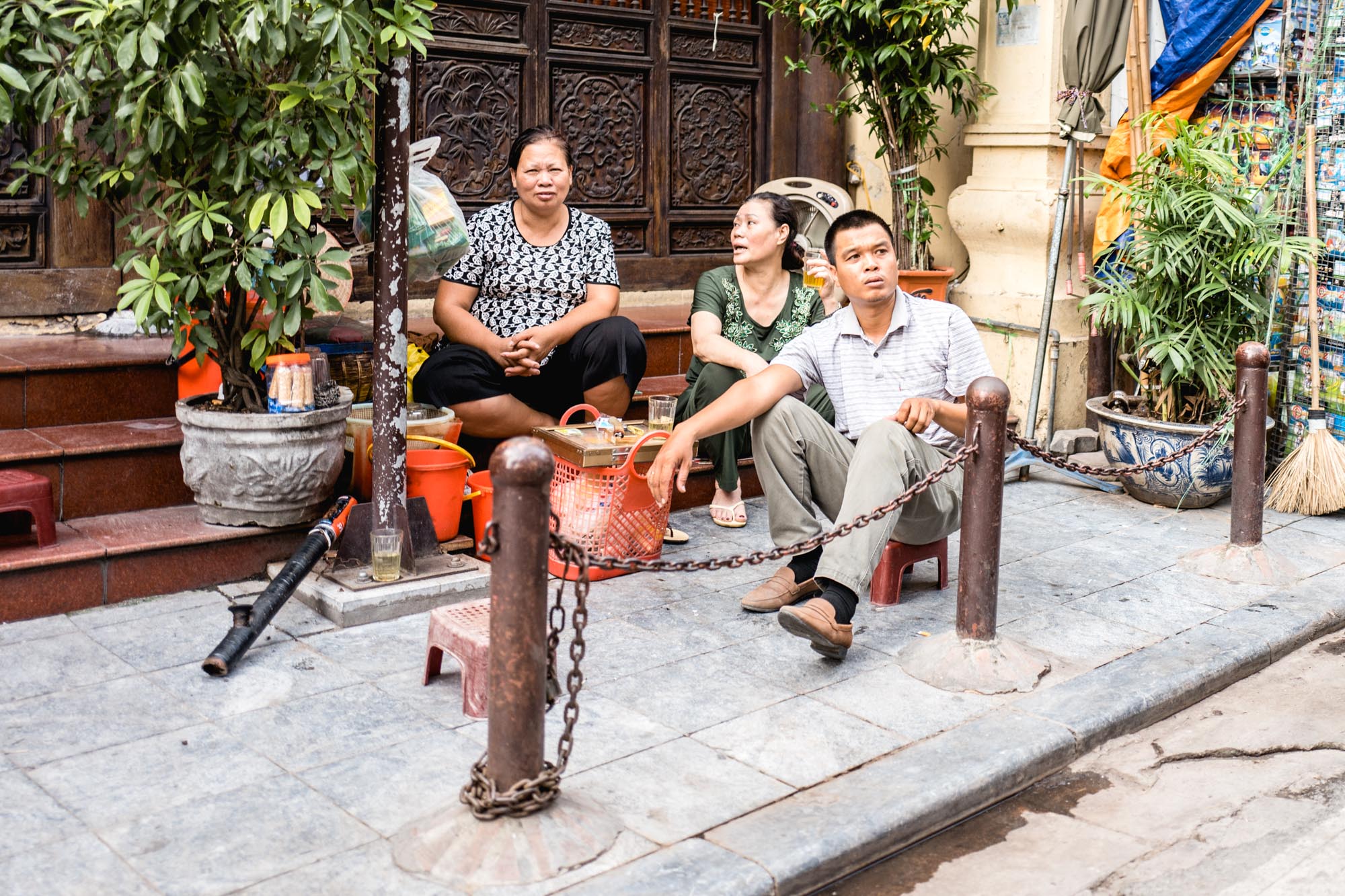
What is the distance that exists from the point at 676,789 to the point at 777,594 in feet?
4.57

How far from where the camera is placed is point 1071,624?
465cm

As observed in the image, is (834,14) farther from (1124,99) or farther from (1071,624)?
(1071,624)

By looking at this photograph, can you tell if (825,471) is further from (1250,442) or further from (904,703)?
(1250,442)

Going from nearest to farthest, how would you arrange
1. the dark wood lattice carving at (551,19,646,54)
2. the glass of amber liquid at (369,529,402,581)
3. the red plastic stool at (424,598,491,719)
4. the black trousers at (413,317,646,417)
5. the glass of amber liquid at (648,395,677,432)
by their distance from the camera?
the red plastic stool at (424,598,491,719), the glass of amber liquid at (369,529,402,581), the glass of amber liquid at (648,395,677,432), the black trousers at (413,317,646,417), the dark wood lattice carving at (551,19,646,54)

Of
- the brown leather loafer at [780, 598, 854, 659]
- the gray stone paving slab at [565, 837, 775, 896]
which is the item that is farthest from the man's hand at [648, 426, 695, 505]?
the gray stone paving slab at [565, 837, 775, 896]

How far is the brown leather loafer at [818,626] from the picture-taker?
3.98 metres

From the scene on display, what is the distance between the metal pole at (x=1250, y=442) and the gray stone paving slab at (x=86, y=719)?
3787 mm

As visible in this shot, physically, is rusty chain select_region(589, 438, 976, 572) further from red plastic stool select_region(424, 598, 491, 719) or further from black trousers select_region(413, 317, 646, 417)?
black trousers select_region(413, 317, 646, 417)

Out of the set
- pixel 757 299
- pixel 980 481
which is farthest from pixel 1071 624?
pixel 757 299

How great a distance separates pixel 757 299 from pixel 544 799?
3.12 meters

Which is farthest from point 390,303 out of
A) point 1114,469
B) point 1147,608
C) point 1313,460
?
point 1313,460

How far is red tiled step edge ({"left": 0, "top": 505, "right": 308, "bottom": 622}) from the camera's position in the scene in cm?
436

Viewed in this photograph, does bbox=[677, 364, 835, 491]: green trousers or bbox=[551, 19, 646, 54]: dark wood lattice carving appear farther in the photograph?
bbox=[551, 19, 646, 54]: dark wood lattice carving

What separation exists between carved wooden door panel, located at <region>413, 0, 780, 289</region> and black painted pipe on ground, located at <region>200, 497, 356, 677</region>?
2.68 m
